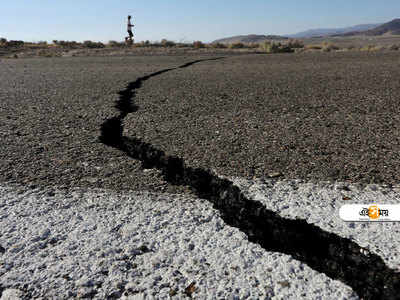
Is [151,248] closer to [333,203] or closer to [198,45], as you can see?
[333,203]

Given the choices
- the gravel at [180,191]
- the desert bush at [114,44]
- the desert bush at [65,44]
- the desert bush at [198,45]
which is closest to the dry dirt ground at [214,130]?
the gravel at [180,191]

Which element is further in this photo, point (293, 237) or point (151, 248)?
point (293, 237)

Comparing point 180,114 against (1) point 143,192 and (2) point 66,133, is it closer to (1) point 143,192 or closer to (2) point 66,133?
(2) point 66,133

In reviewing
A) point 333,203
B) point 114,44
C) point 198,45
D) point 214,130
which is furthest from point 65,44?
point 333,203

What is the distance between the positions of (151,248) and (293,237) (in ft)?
1.72

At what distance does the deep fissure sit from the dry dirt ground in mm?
102

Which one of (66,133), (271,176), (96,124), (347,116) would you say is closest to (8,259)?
(271,176)

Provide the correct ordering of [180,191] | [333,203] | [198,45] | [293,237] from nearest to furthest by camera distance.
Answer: [293,237]
[333,203]
[180,191]
[198,45]

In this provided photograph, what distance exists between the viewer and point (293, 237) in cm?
137

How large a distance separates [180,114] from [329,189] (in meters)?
1.73

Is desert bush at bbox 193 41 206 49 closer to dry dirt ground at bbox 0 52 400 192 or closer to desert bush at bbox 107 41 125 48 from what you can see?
desert bush at bbox 107 41 125 48

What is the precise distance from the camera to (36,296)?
1061 millimetres

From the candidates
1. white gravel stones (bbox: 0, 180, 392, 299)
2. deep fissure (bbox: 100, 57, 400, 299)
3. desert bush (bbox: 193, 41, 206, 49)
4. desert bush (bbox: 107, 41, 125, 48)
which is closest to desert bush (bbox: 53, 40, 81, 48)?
desert bush (bbox: 107, 41, 125, 48)

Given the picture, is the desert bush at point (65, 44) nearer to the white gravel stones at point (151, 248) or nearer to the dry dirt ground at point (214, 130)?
the dry dirt ground at point (214, 130)
